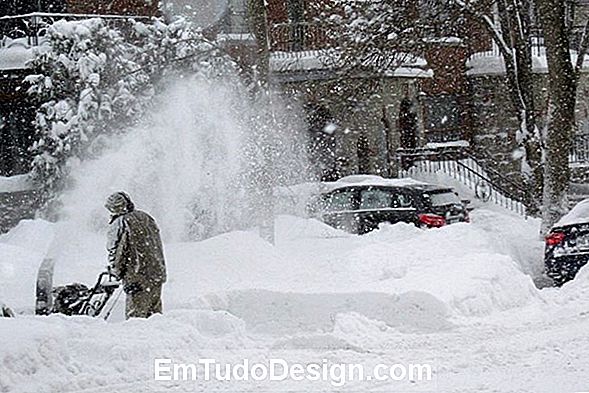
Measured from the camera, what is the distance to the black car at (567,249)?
15133 mm

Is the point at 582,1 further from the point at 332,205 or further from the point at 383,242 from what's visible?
the point at 383,242

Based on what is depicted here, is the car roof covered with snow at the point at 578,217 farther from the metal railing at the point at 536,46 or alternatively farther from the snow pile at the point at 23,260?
the metal railing at the point at 536,46

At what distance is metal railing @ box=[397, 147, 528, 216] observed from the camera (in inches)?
1150

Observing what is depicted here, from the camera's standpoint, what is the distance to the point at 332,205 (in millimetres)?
20625

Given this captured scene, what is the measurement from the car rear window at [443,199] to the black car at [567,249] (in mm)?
4383

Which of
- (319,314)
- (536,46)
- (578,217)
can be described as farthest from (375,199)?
(536,46)

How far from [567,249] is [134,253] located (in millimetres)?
6950

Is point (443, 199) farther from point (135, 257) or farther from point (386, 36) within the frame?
point (135, 257)

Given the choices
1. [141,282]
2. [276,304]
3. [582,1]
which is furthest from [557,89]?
[582,1]

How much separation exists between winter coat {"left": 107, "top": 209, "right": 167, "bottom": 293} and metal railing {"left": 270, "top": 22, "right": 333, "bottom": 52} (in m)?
19.1

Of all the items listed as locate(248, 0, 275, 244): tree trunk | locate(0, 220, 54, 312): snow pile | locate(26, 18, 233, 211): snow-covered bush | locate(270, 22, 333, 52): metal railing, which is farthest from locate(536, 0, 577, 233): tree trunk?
locate(270, 22, 333, 52): metal railing

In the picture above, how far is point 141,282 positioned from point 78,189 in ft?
34.7

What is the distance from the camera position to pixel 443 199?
19969 mm

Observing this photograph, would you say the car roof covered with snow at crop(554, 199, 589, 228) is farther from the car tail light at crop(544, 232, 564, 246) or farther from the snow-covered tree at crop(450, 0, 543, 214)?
the snow-covered tree at crop(450, 0, 543, 214)
